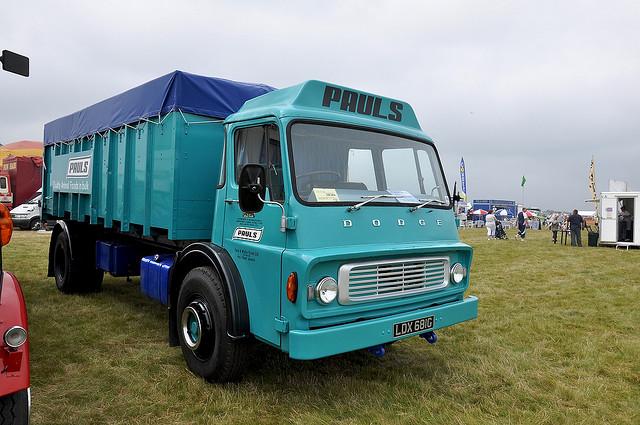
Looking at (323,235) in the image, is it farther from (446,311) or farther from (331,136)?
Result: (446,311)

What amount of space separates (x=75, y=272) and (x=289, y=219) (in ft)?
18.2

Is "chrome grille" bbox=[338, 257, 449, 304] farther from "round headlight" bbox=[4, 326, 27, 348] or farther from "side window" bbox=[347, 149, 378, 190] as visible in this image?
"round headlight" bbox=[4, 326, 27, 348]

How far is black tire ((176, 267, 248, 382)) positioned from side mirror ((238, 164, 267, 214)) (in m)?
→ 0.78

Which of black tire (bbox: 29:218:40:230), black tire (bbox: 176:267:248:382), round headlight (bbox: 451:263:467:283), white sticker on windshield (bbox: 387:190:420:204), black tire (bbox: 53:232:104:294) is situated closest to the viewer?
black tire (bbox: 176:267:248:382)

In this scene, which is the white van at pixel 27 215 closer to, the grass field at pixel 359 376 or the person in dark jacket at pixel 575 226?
the grass field at pixel 359 376

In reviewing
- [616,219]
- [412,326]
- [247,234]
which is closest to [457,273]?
[412,326]

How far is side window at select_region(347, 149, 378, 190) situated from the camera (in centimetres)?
414

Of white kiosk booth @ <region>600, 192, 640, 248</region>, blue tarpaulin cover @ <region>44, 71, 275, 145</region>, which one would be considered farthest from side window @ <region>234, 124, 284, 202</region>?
white kiosk booth @ <region>600, 192, 640, 248</region>

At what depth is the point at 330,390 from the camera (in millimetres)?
4109

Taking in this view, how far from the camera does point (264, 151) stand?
3.97 m

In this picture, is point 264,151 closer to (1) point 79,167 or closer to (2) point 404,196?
(2) point 404,196

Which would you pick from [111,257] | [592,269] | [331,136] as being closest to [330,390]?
[331,136]

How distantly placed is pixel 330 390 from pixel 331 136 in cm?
219

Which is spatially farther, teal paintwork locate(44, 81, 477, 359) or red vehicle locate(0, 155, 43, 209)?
red vehicle locate(0, 155, 43, 209)
